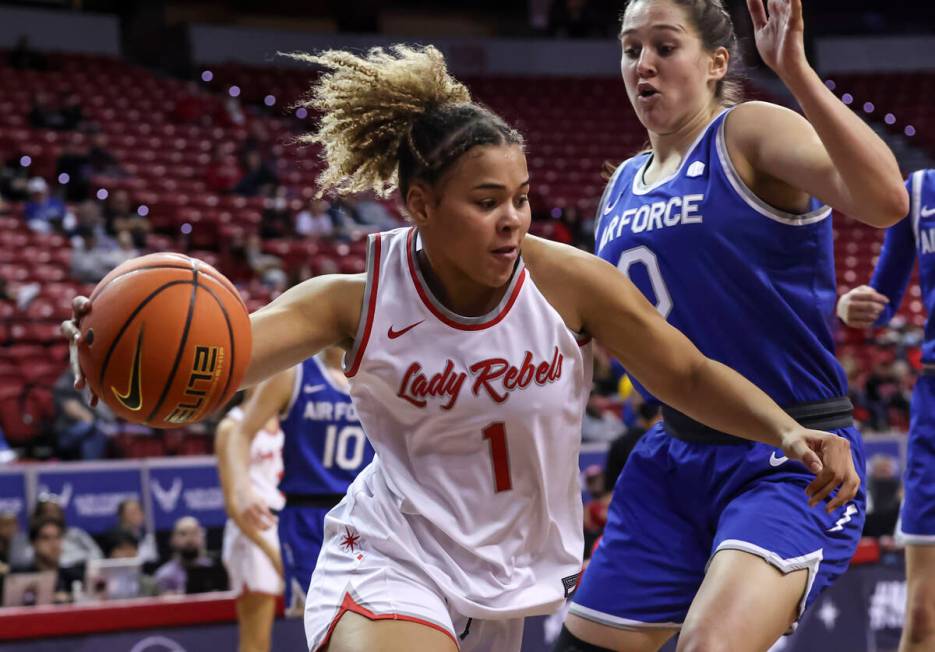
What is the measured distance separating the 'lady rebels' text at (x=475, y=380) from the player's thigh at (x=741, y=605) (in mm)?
624

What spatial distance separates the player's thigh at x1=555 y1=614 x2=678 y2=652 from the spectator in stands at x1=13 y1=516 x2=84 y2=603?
456 centimetres

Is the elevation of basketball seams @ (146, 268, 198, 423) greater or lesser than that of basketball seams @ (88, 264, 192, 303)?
lesser

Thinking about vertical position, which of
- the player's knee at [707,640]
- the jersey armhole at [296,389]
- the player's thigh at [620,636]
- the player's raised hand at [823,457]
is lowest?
the jersey armhole at [296,389]

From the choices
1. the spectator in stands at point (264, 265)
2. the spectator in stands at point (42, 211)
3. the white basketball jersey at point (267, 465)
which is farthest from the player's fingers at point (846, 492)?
the spectator in stands at point (42, 211)

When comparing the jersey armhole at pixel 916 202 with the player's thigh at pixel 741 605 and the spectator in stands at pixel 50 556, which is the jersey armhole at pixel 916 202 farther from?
the spectator in stands at pixel 50 556

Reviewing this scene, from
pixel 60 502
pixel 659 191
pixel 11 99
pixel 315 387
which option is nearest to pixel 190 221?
pixel 11 99

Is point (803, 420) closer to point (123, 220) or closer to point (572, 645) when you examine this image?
point (572, 645)

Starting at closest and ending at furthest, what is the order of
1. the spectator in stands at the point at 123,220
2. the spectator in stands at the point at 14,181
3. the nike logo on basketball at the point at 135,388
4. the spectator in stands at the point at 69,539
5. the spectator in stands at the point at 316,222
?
the nike logo on basketball at the point at 135,388 → the spectator in stands at the point at 69,539 → the spectator in stands at the point at 123,220 → the spectator in stands at the point at 14,181 → the spectator in stands at the point at 316,222

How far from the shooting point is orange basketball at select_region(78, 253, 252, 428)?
8.63 ft

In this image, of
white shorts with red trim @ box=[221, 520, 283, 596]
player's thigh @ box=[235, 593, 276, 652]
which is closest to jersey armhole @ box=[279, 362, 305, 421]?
white shorts with red trim @ box=[221, 520, 283, 596]

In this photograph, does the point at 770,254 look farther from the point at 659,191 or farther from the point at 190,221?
the point at 190,221

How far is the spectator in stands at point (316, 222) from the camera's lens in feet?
48.8

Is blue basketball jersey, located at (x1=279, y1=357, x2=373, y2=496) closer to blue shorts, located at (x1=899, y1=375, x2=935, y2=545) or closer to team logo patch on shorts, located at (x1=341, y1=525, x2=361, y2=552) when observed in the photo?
blue shorts, located at (x1=899, y1=375, x2=935, y2=545)

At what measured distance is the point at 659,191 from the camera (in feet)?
11.2
